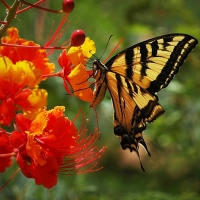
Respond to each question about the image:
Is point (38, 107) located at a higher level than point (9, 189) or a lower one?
higher

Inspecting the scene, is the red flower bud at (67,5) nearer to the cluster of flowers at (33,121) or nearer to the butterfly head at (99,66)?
the cluster of flowers at (33,121)

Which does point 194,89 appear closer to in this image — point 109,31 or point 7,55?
point 109,31

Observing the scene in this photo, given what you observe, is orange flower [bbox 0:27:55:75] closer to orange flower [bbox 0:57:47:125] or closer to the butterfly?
orange flower [bbox 0:57:47:125]

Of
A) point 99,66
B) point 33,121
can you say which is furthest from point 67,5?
point 99,66

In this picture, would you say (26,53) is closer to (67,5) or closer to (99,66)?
(67,5)

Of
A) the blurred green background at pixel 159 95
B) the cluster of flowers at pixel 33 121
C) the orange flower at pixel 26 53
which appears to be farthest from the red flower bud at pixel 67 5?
the blurred green background at pixel 159 95

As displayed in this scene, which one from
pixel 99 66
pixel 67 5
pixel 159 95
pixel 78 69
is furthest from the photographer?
pixel 159 95

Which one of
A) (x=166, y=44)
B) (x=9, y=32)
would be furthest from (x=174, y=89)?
(x=9, y=32)
